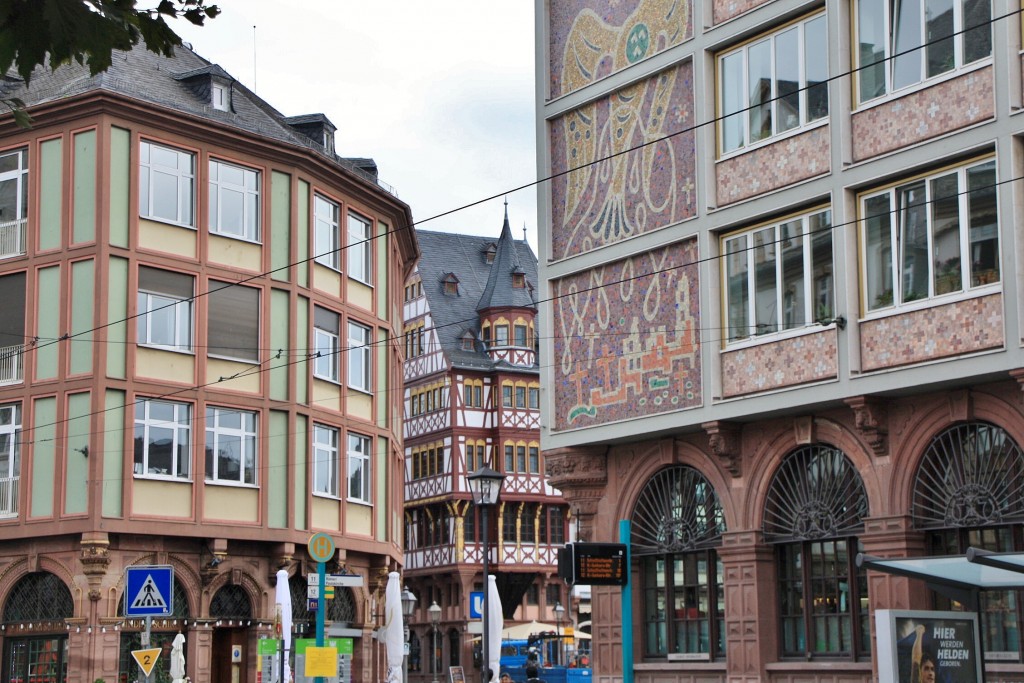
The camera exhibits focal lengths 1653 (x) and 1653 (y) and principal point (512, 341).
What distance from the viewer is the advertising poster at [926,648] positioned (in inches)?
575

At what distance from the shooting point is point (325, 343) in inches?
1578

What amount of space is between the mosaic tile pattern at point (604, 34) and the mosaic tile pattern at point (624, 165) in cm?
45

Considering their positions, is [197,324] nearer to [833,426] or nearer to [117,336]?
[117,336]

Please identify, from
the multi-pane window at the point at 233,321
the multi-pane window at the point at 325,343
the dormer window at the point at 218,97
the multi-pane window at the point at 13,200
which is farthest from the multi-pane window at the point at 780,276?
the dormer window at the point at 218,97

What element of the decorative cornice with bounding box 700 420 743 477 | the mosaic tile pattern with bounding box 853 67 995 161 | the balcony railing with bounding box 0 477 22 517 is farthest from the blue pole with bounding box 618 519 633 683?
the balcony railing with bounding box 0 477 22 517

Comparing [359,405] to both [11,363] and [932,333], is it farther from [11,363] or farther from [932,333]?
[932,333]

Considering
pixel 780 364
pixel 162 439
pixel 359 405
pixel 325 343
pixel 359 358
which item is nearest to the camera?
pixel 780 364

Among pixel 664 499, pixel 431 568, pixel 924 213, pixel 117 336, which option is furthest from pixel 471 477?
pixel 431 568

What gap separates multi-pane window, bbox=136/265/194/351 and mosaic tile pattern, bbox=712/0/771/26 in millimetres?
17573

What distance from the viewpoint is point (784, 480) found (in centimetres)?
2161

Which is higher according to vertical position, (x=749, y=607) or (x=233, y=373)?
(x=233, y=373)

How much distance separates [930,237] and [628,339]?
17.9ft

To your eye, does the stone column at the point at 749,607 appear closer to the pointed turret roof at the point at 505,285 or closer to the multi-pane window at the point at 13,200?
the multi-pane window at the point at 13,200

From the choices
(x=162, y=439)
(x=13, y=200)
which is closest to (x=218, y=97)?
(x=13, y=200)
